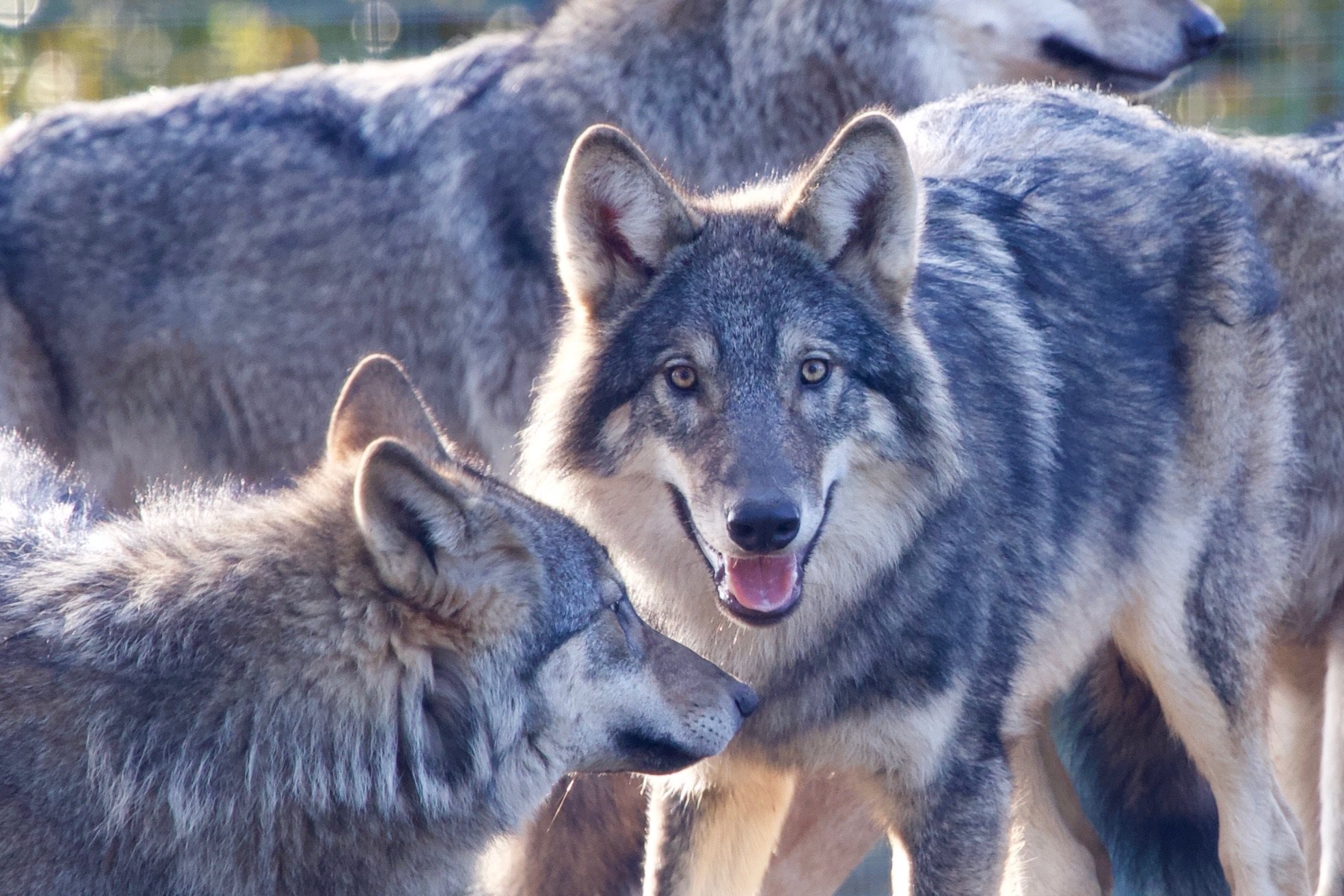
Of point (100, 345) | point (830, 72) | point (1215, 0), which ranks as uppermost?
point (830, 72)

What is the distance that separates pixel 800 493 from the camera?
3104mm

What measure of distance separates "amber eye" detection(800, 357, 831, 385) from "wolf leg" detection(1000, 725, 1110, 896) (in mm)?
1597

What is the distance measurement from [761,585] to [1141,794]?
1.99 m

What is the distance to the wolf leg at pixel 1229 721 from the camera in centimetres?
420

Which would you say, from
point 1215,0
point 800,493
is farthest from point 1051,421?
point 1215,0

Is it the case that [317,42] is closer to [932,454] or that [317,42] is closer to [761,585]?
[932,454]

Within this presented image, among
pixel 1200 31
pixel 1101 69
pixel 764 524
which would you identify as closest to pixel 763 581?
pixel 764 524

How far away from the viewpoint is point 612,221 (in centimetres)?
349

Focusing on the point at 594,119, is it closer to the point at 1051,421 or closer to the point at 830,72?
the point at 830,72

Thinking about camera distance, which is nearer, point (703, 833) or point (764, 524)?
point (764, 524)

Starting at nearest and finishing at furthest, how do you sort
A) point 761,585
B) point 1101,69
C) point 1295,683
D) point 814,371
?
point 761,585
point 814,371
point 1295,683
point 1101,69

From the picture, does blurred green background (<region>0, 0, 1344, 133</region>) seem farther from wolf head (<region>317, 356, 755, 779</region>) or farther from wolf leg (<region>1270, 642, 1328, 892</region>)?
wolf head (<region>317, 356, 755, 779</region>)

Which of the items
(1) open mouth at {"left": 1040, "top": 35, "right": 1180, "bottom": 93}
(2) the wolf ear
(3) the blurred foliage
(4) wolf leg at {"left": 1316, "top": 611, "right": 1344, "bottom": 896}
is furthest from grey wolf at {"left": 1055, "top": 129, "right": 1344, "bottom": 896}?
(2) the wolf ear

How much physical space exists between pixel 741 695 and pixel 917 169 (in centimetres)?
165
